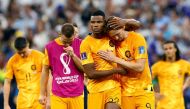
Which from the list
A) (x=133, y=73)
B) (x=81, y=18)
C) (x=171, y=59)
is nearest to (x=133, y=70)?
(x=133, y=73)

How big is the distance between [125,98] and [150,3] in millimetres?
12597

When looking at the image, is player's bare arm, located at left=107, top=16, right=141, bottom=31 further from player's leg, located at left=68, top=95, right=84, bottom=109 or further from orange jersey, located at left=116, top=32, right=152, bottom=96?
player's leg, located at left=68, top=95, right=84, bottom=109

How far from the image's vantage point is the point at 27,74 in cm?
1602

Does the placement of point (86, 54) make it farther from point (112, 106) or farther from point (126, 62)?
point (112, 106)

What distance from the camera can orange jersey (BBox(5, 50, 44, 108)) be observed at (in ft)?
52.4

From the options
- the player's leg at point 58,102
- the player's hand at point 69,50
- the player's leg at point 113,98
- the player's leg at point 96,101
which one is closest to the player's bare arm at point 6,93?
the player's leg at point 58,102

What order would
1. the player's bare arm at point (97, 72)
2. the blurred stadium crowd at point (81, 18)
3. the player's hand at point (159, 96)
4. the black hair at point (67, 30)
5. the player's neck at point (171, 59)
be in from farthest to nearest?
the blurred stadium crowd at point (81, 18) → the player's neck at point (171, 59) → the player's hand at point (159, 96) → the black hair at point (67, 30) → the player's bare arm at point (97, 72)

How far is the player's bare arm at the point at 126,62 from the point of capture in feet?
43.0

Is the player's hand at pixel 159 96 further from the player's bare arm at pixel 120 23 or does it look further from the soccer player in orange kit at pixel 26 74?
the player's bare arm at pixel 120 23

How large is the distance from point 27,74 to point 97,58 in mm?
3027

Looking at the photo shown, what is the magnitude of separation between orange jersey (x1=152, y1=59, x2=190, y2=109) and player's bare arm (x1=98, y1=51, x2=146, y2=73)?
3917 millimetres

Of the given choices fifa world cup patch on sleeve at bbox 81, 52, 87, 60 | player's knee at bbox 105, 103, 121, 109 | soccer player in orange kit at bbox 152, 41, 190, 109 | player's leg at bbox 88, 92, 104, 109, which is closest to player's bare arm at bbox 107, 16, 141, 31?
fifa world cup patch on sleeve at bbox 81, 52, 87, 60

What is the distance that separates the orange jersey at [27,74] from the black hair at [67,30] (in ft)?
5.90

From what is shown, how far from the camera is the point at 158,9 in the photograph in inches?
1000
